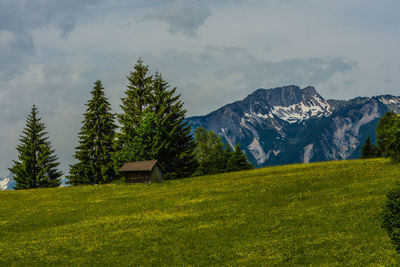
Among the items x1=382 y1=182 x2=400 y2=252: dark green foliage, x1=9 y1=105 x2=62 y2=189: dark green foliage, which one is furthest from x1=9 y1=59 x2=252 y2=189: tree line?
x1=382 y1=182 x2=400 y2=252: dark green foliage

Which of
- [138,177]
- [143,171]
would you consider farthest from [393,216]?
[138,177]

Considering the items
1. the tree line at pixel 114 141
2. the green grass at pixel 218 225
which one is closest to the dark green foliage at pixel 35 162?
the tree line at pixel 114 141

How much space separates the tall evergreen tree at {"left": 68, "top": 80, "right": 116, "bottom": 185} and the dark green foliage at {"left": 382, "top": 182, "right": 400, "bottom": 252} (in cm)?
5850

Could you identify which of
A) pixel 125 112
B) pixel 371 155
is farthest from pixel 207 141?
pixel 371 155

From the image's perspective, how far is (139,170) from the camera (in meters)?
58.5

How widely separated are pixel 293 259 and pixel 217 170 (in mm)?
63184

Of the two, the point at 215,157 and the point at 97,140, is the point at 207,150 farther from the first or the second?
the point at 97,140

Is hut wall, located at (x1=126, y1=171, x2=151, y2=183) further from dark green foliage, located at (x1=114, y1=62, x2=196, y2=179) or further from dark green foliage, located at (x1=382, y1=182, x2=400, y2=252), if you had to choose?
dark green foliage, located at (x1=382, y1=182, x2=400, y2=252)

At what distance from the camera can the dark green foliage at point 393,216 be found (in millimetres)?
16766

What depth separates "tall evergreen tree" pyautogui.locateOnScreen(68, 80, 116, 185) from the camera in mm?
70250

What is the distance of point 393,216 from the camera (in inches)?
671

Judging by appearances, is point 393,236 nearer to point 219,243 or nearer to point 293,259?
point 293,259

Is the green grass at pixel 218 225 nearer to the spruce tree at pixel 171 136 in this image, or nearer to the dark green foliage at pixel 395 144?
the dark green foliage at pixel 395 144

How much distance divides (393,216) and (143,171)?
45446 mm
